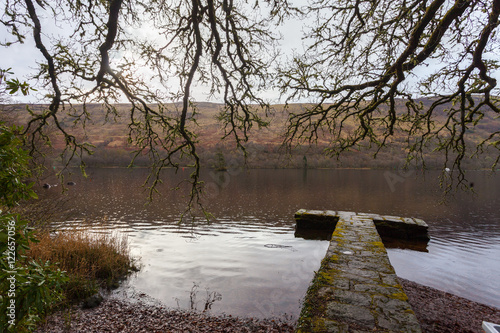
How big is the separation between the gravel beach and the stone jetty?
1.63 metres

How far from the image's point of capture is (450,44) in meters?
5.08

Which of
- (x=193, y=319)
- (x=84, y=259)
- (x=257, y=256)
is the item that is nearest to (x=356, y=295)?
(x=193, y=319)

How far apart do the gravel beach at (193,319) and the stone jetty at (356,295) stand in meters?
1.63

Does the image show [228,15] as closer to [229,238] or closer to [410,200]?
[229,238]

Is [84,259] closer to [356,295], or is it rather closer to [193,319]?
[193,319]

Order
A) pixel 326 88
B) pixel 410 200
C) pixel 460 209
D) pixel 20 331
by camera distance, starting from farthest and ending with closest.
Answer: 1. pixel 410 200
2. pixel 460 209
3. pixel 326 88
4. pixel 20 331

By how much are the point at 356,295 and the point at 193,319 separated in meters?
3.81

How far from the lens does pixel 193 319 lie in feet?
20.2

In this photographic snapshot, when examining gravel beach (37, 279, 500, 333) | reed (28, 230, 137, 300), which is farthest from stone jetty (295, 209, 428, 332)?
reed (28, 230, 137, 300)

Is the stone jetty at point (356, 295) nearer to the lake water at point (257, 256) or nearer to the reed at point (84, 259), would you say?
the lake water at point (257, 256)

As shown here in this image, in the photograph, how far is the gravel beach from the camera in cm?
563

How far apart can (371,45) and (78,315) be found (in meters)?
8.67

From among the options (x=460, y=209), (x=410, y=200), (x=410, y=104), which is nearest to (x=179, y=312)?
(x=410, y=104)

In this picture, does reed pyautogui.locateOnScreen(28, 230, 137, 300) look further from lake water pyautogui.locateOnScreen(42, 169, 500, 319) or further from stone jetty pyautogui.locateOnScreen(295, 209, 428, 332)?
stone jetty pyautogui.locateOnScreen(295, 209, 428, 332)
